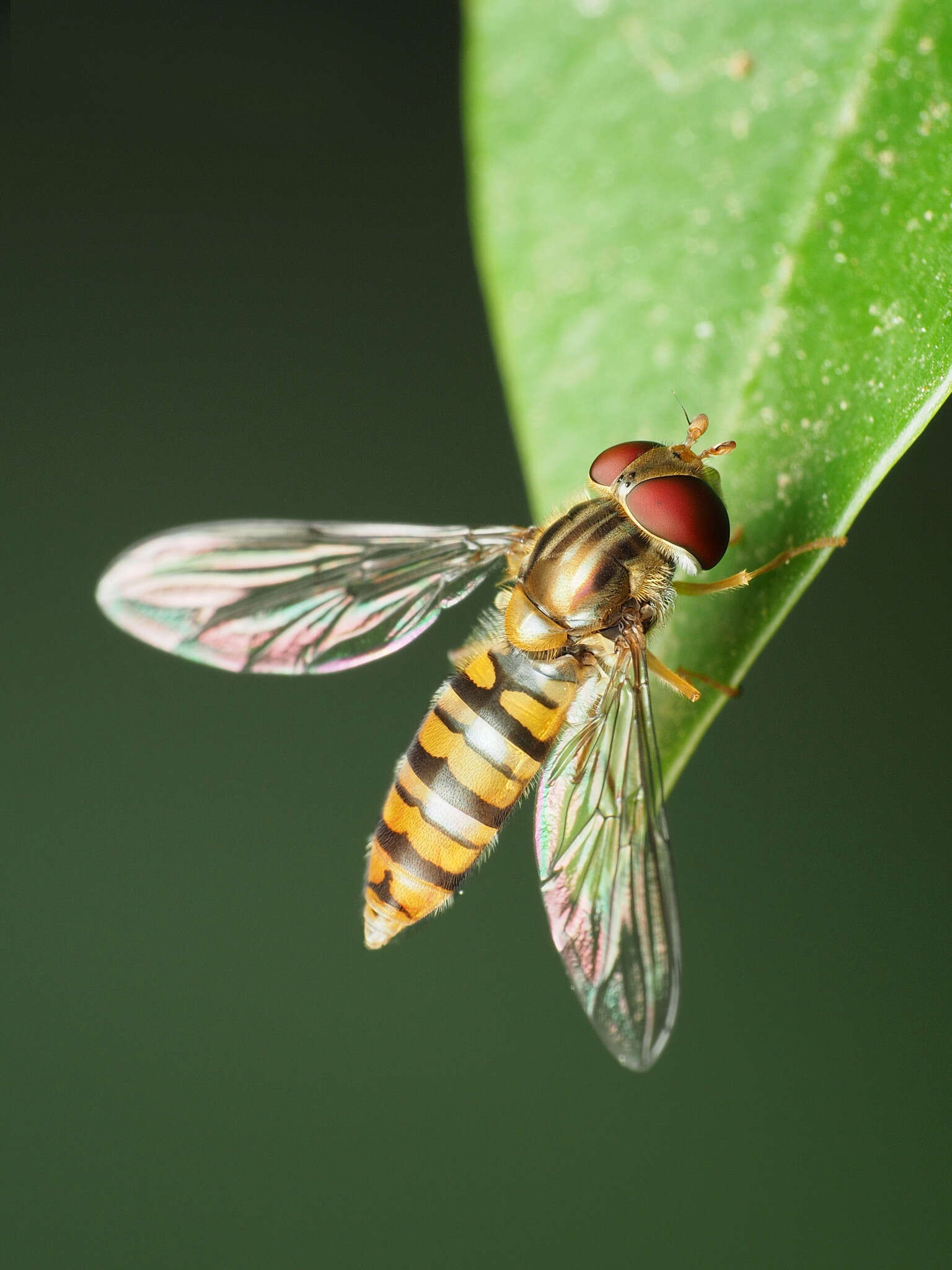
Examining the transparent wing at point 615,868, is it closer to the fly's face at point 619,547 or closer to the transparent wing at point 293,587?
the fly's face at point 619,547

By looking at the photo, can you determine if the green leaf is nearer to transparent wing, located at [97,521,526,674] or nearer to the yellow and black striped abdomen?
the yellow and black striped abdomen

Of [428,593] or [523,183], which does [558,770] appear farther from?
[523,183]

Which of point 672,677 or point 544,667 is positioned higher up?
point 544,667

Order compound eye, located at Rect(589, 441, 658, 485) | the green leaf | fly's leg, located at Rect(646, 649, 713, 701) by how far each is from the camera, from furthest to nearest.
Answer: compound eye, located at Rect(589, 441, 658, 485) → fly's leg, located at Rect(646, 649, 713, 701) → the green leaf

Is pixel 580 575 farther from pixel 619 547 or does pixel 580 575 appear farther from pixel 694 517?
pixel 694 517

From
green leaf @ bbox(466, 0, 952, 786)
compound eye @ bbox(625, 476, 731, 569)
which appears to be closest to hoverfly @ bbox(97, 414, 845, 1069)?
compound eye @ bbox(625, 476, 731, 569)

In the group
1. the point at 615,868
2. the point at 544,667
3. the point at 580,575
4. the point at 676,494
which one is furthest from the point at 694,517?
the point at 615,868
